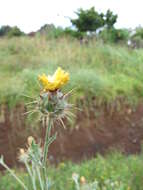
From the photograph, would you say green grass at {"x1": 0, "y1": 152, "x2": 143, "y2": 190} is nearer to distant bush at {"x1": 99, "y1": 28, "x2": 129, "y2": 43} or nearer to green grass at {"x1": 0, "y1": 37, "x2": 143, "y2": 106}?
green grass at {"x1": 0, "y1": 37, "x2": 143, "y2": 106}

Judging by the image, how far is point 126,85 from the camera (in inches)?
263

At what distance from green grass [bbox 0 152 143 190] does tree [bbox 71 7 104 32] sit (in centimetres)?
688

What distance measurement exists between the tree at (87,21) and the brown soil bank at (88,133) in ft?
16.3

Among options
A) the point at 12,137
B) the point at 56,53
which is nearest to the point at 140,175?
the point at 12,137

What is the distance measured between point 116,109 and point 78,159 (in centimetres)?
134

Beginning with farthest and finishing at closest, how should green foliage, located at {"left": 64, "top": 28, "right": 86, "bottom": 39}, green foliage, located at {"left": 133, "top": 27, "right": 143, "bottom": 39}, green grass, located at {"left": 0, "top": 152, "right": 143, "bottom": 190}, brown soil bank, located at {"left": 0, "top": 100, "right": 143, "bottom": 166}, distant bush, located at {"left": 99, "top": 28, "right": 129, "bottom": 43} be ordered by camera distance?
green foliage, located at {"left": 133, "top": 27, "right": 143, "bottom": 39} → distant bush, located at {"left": 99, "top": 28, "right": 129, "bottom": 43} → green foliage, located at {"left": 64, "top": 28, "right": 86, "bottom": 39} → brown soil bank, located at {"left": 0, "top": 100, "right": 143, "bottom": 166} → green grass, located at {"left": 0, "top": 152, "right": 143, "bottom": 190}

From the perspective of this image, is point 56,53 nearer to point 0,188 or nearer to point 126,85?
point 126,85

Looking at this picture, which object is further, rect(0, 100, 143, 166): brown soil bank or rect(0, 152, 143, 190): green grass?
rect(0, 100, 143, 166): brown soil bank

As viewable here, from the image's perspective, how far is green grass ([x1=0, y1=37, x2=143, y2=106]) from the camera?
6156 mm

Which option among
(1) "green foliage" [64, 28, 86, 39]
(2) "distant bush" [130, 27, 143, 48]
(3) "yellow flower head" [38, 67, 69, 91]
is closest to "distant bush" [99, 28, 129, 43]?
(2) "distant bush" [130, 27, 143, 48]

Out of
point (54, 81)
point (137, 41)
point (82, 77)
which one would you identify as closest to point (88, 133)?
point (82, 77)

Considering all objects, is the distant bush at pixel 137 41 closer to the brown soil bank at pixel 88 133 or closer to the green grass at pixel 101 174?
the brown soil bank at pixel 88 133

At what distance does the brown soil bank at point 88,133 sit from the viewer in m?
5.39

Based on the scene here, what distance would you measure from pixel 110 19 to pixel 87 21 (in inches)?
31.2
